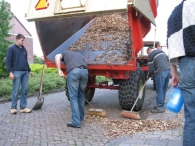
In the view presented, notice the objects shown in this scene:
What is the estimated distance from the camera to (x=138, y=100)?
596cm

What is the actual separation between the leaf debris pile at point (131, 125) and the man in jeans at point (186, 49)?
209 centimetres

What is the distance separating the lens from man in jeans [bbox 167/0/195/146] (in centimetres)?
217

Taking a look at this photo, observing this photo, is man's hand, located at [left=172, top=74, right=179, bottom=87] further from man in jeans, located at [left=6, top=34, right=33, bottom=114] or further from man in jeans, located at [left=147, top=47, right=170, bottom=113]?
man in jeans, located at [left=6, top=34, right=33, bottom=114]

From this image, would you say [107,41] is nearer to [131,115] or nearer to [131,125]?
[131,115]

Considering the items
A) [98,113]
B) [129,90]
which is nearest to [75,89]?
[98,113]

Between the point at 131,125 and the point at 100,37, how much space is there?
2.27 metres

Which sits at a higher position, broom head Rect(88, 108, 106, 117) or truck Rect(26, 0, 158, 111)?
truck Rect(26, 0, 158, 111)

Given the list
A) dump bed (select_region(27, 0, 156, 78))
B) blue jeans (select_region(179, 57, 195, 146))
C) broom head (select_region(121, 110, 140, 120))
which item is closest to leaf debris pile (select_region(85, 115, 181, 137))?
broom head (select_region(121, 110, 140, 120))

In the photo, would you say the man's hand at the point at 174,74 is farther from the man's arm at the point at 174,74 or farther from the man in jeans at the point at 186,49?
the man in jeans at the point at 186,49

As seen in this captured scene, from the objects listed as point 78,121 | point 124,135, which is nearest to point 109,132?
point 124,135

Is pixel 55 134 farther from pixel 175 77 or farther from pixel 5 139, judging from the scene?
pixel 175 77

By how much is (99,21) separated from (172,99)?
4.16m

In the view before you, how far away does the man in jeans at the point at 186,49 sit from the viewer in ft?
7.11

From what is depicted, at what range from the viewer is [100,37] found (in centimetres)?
608
